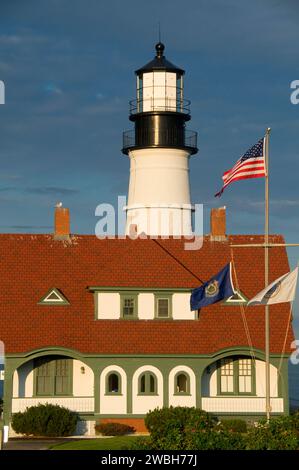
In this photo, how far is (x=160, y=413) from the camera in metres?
40.6

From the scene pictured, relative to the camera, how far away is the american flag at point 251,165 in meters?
35.3

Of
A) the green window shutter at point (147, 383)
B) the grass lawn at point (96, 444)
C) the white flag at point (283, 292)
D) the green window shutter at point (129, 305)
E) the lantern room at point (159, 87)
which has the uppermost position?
the lantern room at point (159, 87)

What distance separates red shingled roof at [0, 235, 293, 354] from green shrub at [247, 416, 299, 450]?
1428cm

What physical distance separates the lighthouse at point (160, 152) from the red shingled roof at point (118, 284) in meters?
3.97

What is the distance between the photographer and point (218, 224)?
48219 millimetres

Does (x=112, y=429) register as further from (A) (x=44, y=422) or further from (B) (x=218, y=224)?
(B) (x=218, y=224)

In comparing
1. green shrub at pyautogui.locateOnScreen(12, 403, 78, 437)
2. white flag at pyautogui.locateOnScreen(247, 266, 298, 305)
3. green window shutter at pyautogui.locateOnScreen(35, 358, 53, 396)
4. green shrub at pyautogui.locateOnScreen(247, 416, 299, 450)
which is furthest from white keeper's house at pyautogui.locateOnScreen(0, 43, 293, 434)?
green shrub at pyautogui.locateOnScreen(247, 416, 299, 450)

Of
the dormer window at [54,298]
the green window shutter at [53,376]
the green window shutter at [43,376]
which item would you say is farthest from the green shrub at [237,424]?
the dormer window at [54,298]

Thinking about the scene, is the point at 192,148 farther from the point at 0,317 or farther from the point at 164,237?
the point at 0,317

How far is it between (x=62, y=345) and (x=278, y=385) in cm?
840

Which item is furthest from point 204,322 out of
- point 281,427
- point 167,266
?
point 281,427

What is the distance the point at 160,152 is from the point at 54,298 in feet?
32.2

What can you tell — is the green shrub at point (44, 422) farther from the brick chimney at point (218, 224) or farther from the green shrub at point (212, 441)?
the green shrub at point (212, 441)
